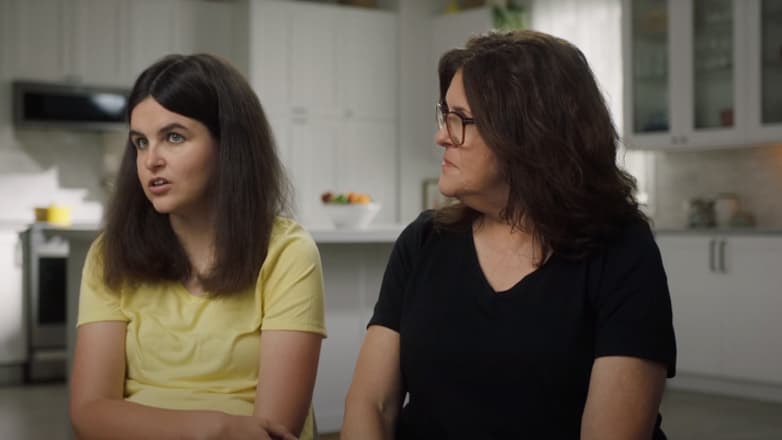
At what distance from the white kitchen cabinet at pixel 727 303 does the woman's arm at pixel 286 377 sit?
422 centimetres

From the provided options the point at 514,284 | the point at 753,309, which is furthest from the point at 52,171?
the point at 514,284

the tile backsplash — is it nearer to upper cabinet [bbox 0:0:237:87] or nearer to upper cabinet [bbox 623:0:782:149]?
upper cabinet [bbox 623:0:782:149]

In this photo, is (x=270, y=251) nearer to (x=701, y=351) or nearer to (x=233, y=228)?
(x=233, y=228)

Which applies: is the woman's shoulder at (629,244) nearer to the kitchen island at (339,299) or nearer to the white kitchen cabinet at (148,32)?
the kitchen island at (339,299)

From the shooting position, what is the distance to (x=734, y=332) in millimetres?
5578

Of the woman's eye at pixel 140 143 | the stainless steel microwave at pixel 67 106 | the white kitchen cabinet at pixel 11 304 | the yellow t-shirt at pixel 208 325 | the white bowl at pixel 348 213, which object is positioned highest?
the stainless steel microwave at pixel 67 106

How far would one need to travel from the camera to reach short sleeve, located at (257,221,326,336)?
5.42 feet

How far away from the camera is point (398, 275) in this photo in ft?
5.14

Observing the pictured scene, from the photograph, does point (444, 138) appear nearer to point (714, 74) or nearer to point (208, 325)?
point (208, 325)

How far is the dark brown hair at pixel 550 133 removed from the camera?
1.41 m

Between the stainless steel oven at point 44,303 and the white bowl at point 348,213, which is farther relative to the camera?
the stainless steel oven at point 44,303

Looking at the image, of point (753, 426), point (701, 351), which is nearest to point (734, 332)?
point (701, 351)

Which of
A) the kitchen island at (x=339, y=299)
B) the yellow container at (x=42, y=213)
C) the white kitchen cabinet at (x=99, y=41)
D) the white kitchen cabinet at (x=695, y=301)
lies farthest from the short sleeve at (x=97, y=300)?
the white kitchen cabinet at (x=99, y=41)

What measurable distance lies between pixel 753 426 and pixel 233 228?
3.53m
